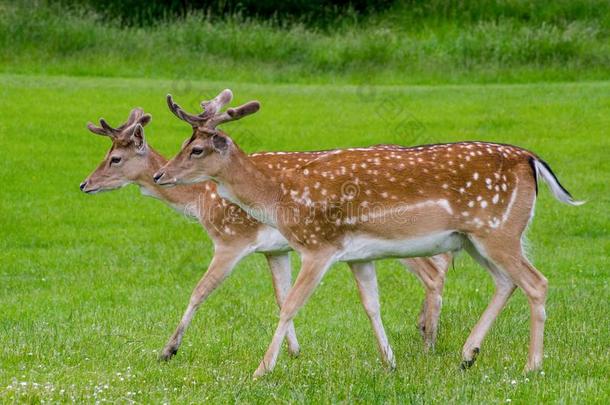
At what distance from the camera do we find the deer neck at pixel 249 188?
789cm

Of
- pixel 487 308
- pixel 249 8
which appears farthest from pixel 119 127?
pixel 249 8

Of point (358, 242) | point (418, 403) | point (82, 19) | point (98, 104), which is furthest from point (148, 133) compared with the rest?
point (418, 403)

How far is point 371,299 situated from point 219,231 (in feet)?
4.73

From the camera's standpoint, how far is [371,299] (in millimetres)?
8016

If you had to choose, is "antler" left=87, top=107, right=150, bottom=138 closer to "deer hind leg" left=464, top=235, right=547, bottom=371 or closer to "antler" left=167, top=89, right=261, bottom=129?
"antler" left=167, top=89, right=261, bottom=129

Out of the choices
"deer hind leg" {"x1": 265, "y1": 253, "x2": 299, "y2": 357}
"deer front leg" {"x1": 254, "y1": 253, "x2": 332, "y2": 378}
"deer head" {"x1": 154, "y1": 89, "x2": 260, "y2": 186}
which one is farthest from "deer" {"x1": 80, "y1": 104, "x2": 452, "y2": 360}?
"deer front leg" {"x1": 254, "y1": 253, "x2": 332, "y2": 378}

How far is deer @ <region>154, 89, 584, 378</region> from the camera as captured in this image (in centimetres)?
757

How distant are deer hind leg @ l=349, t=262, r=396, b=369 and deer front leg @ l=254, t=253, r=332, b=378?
0.56 meters

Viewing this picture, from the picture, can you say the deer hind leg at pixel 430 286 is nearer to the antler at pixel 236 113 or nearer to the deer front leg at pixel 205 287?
the deer front leg at pixel 205 287

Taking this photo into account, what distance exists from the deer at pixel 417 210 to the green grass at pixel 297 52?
18080 mm

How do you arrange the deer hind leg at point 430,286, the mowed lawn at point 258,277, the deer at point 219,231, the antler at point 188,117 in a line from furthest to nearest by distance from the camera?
the deer hind leg at point 430,286
the deer at point 219,231
the antler at point 188,117
the mowed lawn at point 258,277

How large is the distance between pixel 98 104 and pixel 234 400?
53.6 feet

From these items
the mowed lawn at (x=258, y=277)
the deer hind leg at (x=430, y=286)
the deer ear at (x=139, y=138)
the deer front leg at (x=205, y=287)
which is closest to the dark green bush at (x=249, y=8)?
the mowed lawn at (x=258, y=277)

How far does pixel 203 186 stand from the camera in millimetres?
9344
